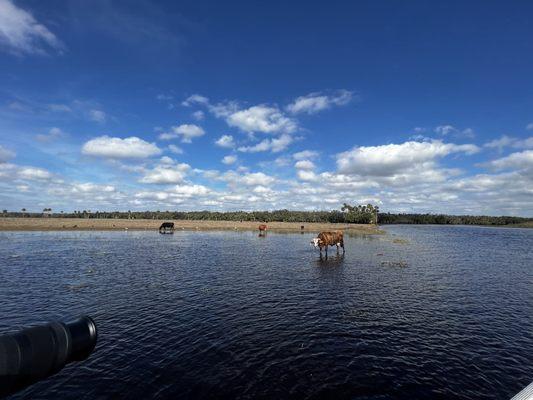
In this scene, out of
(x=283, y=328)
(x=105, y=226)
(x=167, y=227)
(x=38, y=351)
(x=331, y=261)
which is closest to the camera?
(x=38, y=351)

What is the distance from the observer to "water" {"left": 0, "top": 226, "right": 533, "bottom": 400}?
11.8 m

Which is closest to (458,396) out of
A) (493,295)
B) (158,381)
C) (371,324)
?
(371,324)

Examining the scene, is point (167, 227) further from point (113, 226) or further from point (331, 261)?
point (331, 261)

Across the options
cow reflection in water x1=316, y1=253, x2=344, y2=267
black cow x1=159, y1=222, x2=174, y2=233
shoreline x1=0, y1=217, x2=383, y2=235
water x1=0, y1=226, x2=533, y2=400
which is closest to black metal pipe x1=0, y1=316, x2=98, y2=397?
water x1=0, y1=226, x2=533, y2=400

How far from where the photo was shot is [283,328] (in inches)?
672

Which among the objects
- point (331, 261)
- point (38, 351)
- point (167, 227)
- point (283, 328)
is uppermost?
point (167, 227)

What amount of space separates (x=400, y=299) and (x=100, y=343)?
62.4ft

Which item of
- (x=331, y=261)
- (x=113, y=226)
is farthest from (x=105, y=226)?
(x=331, y=261)

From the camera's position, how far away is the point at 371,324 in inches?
701

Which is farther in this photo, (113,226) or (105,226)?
(113,226)

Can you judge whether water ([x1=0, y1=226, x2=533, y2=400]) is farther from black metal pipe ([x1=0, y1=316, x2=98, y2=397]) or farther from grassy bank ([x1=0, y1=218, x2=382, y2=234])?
grassy bank ([x1=0, y1=218, x2=382, y2=234])

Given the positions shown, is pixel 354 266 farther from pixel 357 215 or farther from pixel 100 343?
pixel 357 215

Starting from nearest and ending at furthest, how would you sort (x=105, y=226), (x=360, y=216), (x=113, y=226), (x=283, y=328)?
1. (x=283, y=328)
2. (x=105, y=226)
3. (x=113, y=226)
4. (x=360, y=216)

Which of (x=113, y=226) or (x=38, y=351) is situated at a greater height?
(x=113, y=226)
